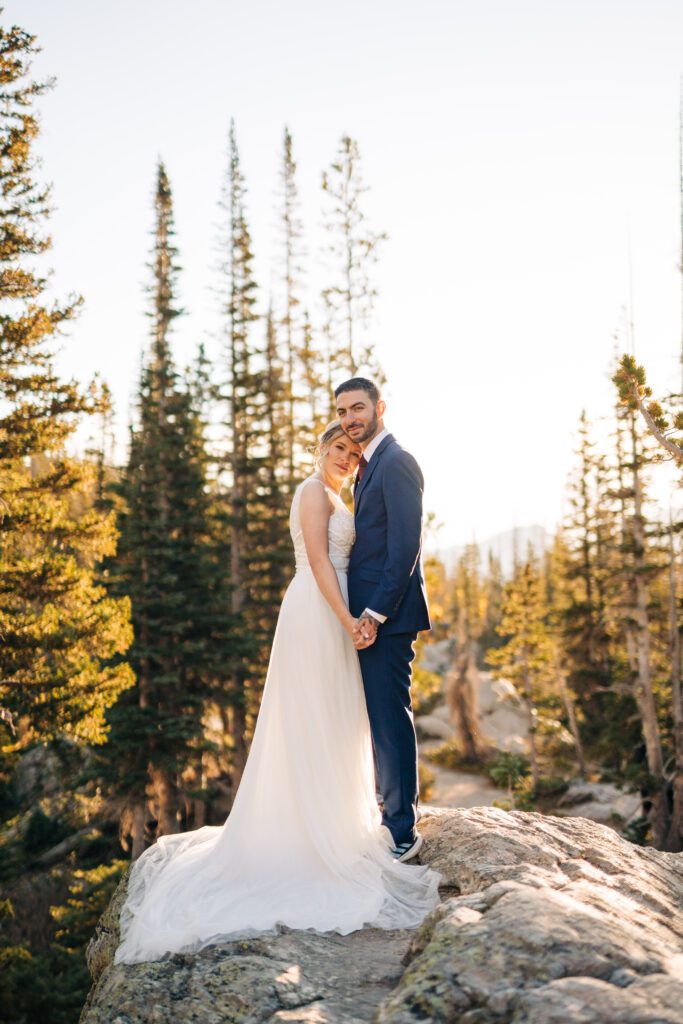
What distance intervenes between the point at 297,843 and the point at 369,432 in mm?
2673

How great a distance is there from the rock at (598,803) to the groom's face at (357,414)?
67.1 ft

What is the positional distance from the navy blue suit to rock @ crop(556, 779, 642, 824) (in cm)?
1967

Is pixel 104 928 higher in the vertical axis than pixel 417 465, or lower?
lower

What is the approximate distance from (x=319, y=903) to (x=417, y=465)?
2703 millimetres

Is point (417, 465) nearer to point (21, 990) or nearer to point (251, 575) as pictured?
point (21, 990)

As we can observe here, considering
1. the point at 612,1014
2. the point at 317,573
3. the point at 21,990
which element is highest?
the point at 317,573

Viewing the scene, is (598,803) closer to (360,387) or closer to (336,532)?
(336,532)

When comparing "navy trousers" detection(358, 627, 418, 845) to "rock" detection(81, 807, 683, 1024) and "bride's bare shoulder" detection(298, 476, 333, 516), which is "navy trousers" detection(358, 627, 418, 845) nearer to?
"rock" detection(81, 807, 683, 1024)

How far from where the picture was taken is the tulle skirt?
13.2ft

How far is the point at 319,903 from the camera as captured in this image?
13.6 feet

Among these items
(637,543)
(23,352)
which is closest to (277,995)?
(23,352)

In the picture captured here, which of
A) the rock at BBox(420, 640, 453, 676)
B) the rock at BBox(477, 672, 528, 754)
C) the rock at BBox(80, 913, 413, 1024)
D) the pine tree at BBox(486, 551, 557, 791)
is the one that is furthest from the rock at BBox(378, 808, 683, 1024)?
the rock at BBox(420, 640, 453, 676)

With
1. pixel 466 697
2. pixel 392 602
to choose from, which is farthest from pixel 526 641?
pixel 392 602

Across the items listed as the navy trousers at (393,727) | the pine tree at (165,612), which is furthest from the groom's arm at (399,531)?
the pine tree at (165,612)
